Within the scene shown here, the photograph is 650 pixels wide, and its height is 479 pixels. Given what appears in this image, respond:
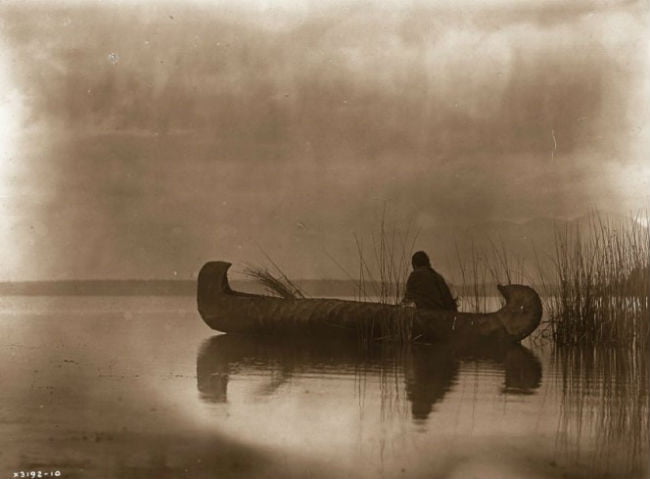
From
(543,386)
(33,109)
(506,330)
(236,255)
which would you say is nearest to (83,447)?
(543,386)

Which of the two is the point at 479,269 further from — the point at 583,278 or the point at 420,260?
the point at 583,278

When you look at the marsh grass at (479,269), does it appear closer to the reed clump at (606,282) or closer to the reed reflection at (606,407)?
the reed clump at (606,282)

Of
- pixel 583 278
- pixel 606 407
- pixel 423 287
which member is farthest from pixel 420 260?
pixel 606 407

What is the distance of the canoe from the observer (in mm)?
9188

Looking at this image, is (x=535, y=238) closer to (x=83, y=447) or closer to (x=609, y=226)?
(x=609, y=226)

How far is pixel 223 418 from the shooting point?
5148mm

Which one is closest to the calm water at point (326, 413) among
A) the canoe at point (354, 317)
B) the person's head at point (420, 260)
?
the canoe at point (354, 317)

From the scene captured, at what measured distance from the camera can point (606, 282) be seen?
8.86 m

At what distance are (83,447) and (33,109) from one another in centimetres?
1115

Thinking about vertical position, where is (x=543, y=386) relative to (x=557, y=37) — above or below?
below

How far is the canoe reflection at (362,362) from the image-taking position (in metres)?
6.46

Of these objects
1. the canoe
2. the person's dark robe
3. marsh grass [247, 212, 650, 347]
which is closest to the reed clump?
marsh grass [247, 212, 650, 347]

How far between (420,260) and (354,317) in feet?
3.03

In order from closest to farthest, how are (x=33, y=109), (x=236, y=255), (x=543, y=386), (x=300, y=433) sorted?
1. (x=300, y=433)
2. (x=543, y=386)
3. (x=33, y=109)
4. (x=236, y=255)
